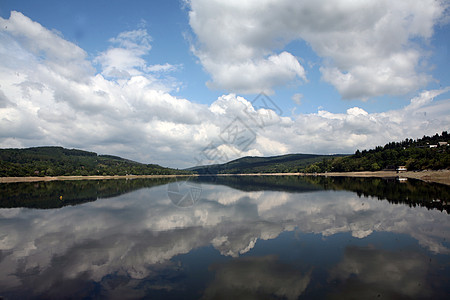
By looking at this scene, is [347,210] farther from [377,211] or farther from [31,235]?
[31,235]

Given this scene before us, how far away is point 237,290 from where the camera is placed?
10578mm

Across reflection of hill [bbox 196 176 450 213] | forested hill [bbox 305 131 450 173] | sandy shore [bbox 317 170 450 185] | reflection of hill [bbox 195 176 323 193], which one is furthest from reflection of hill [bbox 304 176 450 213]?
forested hill [bbox 305 131 450 173]

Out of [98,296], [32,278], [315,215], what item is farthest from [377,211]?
[32,278]

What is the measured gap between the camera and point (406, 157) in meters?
146

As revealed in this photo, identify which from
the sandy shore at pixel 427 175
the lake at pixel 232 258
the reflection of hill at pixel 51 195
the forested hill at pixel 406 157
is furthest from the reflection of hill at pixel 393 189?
the forested hill at pixel 406 157

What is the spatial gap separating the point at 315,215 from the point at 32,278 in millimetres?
24532

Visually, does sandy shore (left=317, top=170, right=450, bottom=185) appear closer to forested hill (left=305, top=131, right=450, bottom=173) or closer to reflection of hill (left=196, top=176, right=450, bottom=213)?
forested hill (left=305, top=131, right=450, bottom=173)

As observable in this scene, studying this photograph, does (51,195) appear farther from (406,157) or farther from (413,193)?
(406,157)

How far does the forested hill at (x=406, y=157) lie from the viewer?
356ft

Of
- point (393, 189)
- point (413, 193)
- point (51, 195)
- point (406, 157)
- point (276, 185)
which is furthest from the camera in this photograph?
point (406, 157)

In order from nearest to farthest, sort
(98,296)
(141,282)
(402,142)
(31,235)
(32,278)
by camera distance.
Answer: (98,296) < (141,282) < (32,278) < (31,235) < (402,142)

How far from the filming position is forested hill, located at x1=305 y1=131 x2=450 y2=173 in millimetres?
108375

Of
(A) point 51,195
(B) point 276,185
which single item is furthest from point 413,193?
(A) point 51,195

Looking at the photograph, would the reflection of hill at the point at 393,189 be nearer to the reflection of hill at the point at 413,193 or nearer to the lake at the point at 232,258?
the reflection of hill at the point at 413,193
